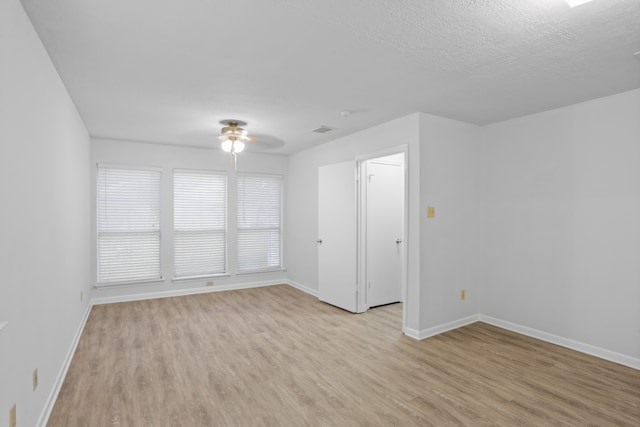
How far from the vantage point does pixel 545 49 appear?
238 centimetres

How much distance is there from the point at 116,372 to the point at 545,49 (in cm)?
428

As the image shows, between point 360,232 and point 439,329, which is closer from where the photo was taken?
point 439,329

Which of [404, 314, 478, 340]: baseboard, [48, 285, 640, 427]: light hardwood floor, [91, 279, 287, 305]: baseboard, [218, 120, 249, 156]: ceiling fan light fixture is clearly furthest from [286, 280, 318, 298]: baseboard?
[218, 120, 249, 156]: ceiling fan light fixture

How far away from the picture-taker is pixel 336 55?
8.10 feet

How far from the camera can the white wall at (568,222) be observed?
3211mm

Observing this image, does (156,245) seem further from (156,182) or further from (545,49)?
(545,49)

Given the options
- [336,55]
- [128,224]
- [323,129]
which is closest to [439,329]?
[323,129]

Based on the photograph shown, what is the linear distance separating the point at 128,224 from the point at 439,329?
486 cm

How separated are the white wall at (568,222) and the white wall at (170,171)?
157 inches

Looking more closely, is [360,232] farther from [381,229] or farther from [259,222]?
[259,222]

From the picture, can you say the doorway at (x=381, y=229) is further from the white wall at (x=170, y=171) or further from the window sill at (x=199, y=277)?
the window sill at (x=199, y=277)

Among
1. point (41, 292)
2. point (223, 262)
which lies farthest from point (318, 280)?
point (41, 292)

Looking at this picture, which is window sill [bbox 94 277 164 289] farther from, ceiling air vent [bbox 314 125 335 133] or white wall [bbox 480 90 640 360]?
white wall [bbox 480 90 640 360]

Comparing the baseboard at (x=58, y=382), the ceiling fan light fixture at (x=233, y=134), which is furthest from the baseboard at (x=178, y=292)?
the ceiling fan light fixture at (x=233, y=134)
